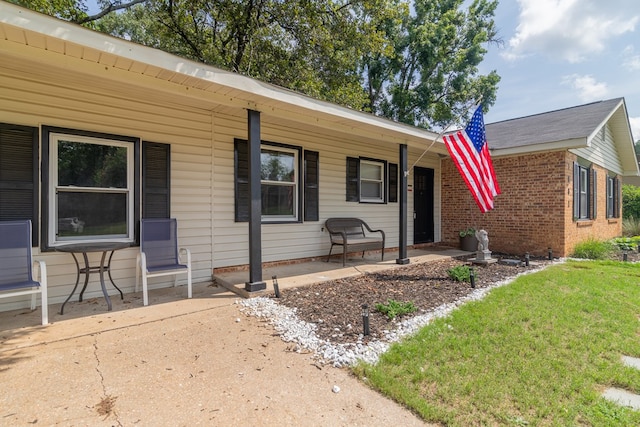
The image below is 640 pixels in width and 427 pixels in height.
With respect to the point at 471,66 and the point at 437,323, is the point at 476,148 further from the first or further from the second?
the point at 471,66

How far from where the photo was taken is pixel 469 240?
8.37 metres

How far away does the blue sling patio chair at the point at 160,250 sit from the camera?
162 inches

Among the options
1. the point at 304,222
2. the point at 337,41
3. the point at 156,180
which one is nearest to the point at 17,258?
the point at 156,180

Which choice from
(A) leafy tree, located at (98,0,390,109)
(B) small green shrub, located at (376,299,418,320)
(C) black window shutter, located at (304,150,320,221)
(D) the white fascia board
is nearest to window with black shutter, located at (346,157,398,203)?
(C) black window shutter, located at (304,150,320,221)

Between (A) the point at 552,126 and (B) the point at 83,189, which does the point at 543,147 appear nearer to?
(A) the point at 552,126

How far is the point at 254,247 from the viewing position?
427 centimetres

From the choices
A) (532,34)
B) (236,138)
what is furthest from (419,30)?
(236,138)

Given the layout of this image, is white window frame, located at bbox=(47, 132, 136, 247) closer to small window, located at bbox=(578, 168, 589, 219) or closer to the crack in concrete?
the crack in concrete

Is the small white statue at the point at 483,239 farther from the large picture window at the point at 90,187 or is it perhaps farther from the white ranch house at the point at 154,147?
the large picture window at the point at 90,187

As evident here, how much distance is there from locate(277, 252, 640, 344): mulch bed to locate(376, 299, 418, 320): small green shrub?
52 millimetres

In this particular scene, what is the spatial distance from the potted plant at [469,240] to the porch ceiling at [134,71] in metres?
4.73

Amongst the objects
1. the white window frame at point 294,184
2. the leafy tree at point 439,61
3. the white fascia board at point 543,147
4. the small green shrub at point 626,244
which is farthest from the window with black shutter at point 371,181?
the leafy tree at point 439,61

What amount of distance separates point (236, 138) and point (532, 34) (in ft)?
37.9

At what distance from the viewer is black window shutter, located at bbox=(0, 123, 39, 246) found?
3533 millimetres
